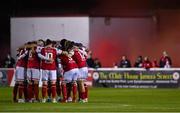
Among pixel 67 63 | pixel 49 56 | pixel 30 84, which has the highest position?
pixel 49 56

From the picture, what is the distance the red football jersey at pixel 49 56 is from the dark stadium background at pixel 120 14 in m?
23.5

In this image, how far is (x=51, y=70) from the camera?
2467 cm

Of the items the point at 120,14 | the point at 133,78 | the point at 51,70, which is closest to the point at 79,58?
the point at 51,70

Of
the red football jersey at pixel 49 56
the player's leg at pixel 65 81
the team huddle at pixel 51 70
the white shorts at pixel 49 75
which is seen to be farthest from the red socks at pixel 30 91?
the player's leg at pixel 65 81

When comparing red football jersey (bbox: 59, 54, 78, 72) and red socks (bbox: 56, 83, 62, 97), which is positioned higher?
red football jersey (bbox: 59, 54, 78, 72)

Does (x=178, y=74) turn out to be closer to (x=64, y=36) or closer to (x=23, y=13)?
(x=64, y=36)

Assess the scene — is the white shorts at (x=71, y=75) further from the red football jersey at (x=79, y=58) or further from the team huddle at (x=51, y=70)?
the red football jersey at (x=79, y=58)

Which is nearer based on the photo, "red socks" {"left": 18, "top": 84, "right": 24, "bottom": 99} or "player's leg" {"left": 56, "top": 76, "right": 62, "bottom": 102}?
"red socks" {"left": 18, "top": 84, "right": 24, "bottom": 99}

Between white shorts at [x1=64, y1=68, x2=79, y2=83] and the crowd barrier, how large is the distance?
15287mm

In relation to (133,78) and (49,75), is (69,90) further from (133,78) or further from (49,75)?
(133,78)

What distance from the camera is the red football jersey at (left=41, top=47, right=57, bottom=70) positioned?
24.5 metres

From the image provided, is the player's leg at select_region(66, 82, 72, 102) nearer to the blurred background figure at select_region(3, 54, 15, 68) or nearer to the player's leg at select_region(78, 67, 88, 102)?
the player's leg at select_region(78, 67, 88, 102)

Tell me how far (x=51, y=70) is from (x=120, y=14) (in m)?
24.8

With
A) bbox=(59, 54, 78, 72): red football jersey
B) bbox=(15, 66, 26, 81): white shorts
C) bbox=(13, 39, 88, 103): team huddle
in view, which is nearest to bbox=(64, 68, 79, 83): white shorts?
bbox=(13, 39, 88, 103): team huddle
